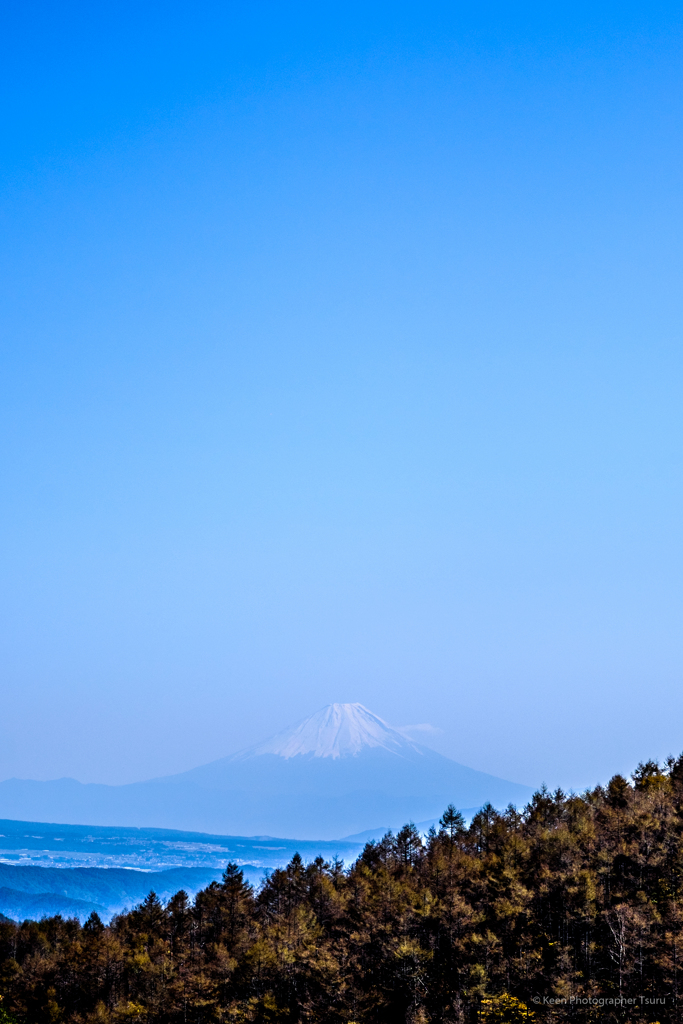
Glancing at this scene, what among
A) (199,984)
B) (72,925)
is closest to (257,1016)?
(199,984)

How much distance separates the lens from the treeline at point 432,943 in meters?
81.4

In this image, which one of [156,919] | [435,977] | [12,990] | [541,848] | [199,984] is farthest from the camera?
[156,919]

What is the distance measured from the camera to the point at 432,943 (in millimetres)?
94312

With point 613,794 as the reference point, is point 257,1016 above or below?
below

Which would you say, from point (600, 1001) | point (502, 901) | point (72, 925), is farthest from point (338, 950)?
point (72, 925)

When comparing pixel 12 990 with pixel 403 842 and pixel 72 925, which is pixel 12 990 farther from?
pixel 403 842

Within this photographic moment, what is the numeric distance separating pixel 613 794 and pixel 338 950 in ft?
166

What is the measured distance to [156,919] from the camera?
124m

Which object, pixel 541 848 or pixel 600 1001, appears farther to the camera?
pixel 541 848

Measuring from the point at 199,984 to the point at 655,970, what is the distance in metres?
48.1

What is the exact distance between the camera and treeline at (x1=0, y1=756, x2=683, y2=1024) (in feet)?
267

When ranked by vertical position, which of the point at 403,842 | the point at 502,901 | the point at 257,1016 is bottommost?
the point at 257,1016

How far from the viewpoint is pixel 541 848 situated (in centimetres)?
10719

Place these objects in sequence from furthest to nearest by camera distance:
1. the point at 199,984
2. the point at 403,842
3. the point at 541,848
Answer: the point at 403,842 < the point at 541,848 < the point at 199,984
